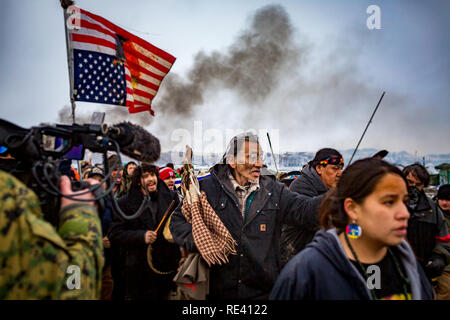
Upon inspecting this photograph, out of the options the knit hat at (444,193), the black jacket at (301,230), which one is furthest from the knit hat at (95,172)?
the knit hat at (444,193)

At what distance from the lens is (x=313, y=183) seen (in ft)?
12.1

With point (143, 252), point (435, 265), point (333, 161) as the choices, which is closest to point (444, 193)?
point (435, 265)

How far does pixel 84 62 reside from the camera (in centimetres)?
547

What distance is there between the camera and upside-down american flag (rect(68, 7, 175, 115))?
17.8 feet

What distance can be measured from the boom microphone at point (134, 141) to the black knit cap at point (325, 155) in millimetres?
2652

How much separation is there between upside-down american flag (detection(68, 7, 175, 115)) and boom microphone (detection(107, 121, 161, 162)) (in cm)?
428

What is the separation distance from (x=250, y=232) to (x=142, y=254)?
1.77 meters

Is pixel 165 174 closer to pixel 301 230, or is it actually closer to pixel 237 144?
pixel 237 144

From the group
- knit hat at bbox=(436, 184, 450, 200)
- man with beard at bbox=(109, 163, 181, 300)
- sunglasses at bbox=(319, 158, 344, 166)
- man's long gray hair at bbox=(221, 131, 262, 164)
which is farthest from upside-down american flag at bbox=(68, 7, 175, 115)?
knit hat at bbox=(436, 184, 450, 200)

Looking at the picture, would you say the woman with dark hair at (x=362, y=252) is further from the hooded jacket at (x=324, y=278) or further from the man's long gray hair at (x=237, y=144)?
the man's long gray hair at (x=237, y=144)

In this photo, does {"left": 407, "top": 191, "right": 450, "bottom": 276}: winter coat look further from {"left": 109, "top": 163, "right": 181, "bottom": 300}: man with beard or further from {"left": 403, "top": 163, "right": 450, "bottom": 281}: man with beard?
{"left": 109, "top": 163, "right": 181, "bottom": 300}: man with beard
